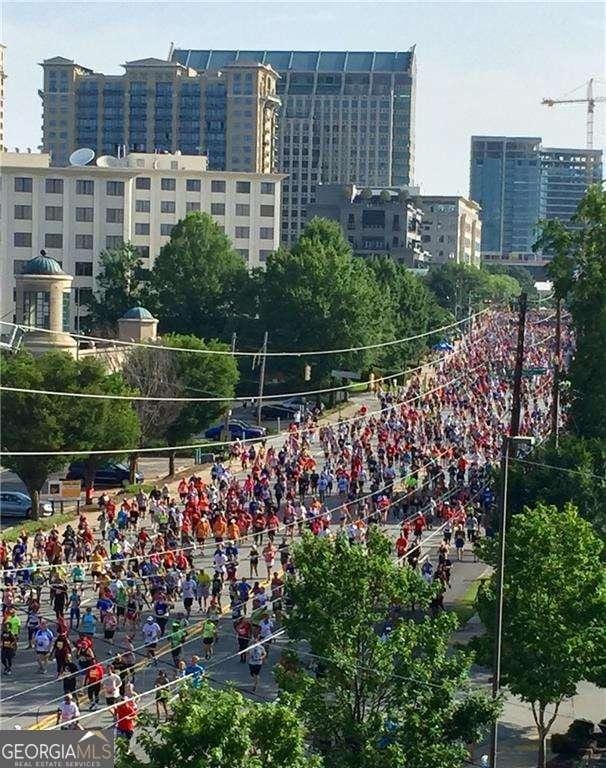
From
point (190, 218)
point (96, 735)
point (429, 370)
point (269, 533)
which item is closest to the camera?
point (96, 735)

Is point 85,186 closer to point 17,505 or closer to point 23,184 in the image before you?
point 23,184

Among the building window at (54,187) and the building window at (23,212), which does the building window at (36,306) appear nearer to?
the building window at (23,212)

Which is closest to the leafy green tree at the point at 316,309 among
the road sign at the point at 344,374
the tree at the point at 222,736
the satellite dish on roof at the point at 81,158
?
the road sign at the point at 344,374

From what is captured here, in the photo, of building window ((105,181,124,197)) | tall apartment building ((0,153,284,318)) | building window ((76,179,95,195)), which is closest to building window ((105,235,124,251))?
tall apartment building ((0,153,284,318))

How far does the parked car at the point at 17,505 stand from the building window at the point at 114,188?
82.4 meters

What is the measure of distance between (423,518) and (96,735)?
29339 millimetres

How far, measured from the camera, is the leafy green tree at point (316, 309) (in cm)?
9131

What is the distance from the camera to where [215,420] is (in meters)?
68.4

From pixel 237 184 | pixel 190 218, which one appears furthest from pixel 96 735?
pixel 237 184

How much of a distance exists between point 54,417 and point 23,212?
267 ft

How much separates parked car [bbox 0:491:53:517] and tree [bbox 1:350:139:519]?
44 cm

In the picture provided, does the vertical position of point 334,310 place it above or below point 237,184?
below

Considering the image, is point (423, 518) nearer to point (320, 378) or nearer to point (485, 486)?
point (485, 486)

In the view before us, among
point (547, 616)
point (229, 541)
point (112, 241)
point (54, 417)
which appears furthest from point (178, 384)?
point (112, 241)
